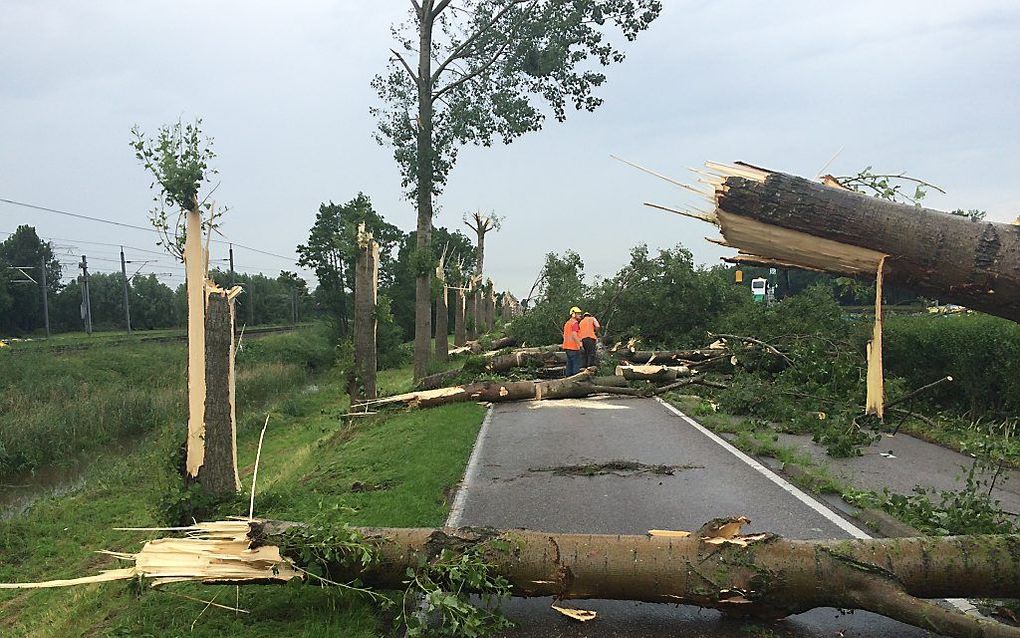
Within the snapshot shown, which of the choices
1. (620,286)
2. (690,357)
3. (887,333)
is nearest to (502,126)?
(620,286)

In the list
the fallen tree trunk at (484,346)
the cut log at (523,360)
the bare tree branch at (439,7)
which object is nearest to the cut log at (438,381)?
the cut log at (523,360)

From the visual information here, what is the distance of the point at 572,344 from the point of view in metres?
16.7

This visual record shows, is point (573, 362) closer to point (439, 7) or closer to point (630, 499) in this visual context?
point (630, 499)

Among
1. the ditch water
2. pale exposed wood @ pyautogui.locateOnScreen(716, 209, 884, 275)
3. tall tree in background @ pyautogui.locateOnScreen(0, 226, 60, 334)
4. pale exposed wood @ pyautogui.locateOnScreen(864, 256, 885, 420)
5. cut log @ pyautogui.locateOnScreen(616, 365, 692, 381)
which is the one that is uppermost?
tall tree in background @ pyautogui.locateOnScreen(0, 226, 60, 334)

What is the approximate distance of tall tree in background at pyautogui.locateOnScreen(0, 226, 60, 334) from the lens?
51.3 meters

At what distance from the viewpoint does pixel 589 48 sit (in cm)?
2156

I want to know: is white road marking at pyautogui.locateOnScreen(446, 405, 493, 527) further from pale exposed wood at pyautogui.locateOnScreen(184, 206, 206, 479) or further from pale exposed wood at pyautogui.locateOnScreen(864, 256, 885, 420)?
pale exposed wood at pyautogui.locateOnScreen(864, 256, 885, 420)

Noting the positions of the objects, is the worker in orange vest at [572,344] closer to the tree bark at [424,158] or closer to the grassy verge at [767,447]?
the grassy verge at [767,447]

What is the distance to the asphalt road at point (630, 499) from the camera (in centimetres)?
441

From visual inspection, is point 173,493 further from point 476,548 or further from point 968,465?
point 968,465

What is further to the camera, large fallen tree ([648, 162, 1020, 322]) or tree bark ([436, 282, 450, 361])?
tree bark ([436, 282, 450, 361])

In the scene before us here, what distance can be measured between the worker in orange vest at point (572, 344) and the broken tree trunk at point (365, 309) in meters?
4.68

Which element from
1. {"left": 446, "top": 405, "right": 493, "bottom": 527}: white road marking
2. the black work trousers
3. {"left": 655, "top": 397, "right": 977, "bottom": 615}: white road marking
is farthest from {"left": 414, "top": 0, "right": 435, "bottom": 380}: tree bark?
{"left": 655, "top": 397, "right": 977, "bottom": 615}: white road marking

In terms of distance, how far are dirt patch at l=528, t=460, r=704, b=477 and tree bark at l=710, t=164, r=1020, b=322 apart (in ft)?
15.2
